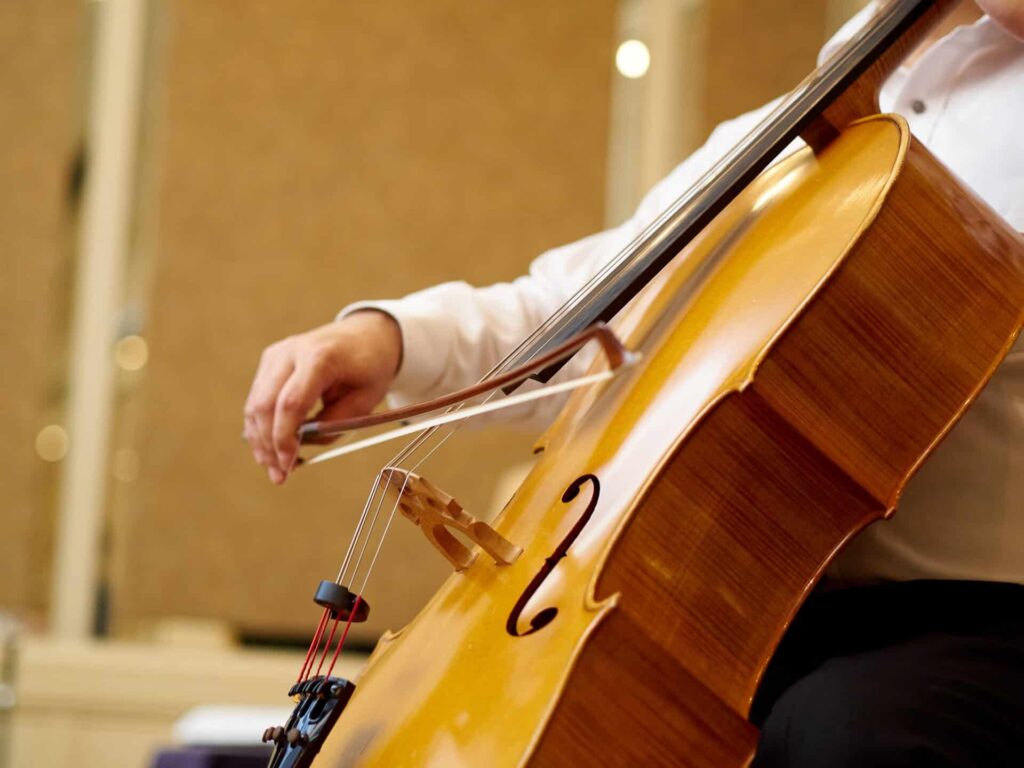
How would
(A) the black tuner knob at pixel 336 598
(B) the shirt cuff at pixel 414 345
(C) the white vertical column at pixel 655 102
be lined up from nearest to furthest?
(A) the black tuner knob at pixel 336 598 → (B) the shirt cuff at pixel 414 345 → (C) the white vertical column at pixel 655 102

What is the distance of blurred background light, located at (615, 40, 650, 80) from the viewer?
313cm

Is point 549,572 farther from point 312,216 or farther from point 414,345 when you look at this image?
point 312,216

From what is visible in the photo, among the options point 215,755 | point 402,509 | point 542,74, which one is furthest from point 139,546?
point 402,509

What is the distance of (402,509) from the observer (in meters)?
0.81

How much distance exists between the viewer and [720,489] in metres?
0.69

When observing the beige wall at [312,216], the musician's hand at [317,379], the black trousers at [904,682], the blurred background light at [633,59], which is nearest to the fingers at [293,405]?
the musician's hand at [317,379]

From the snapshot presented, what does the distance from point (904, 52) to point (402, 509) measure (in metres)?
0.52

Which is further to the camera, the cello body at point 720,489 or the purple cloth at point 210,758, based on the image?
the purple cloth at point 210,758

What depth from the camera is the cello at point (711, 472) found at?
620mm

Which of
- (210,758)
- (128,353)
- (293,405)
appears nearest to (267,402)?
(293,405)

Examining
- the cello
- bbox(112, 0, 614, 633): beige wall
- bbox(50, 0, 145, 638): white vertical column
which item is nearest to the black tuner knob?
the cello

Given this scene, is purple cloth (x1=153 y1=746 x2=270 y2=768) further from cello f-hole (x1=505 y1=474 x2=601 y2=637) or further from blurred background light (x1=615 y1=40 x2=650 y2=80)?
blurred background light (x1=615 y1=40 x2=650 y2=80)

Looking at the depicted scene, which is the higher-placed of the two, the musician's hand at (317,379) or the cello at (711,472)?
the musician's hand at (317,379)

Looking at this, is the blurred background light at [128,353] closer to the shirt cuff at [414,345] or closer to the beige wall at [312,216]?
the beige wall at [312,216]
